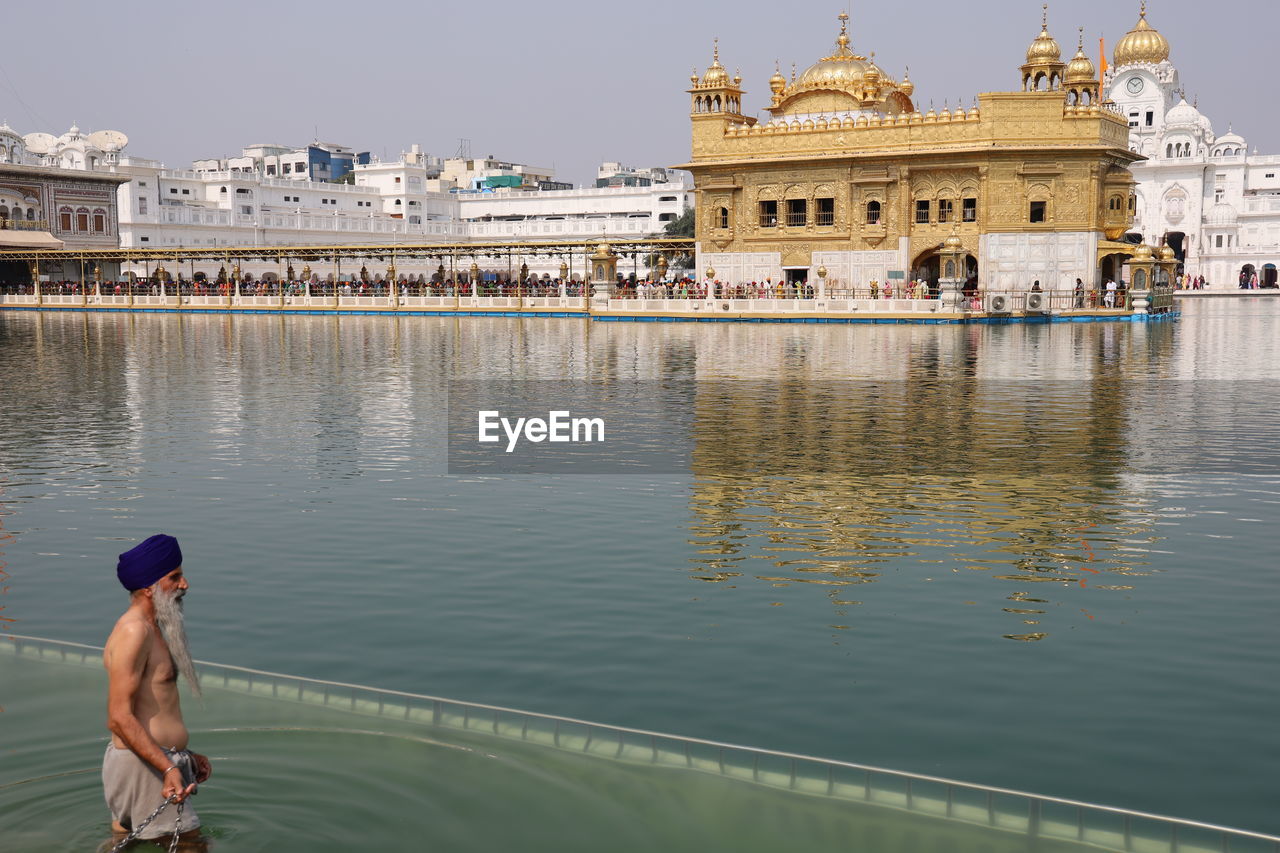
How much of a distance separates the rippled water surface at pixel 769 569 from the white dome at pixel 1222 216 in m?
81.8

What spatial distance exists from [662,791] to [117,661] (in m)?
2.68

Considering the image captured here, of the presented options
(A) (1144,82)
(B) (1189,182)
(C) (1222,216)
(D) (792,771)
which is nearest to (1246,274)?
(C) (1222,216)

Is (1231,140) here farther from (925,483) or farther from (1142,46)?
(925,483)

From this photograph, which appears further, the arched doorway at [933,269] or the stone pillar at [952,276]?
the arched doorway at [933,269]

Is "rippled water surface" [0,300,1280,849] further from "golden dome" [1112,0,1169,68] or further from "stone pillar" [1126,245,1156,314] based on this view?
"golden dome" [1112,0,1169,68]

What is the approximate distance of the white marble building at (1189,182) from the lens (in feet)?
314

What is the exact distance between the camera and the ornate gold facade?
5041 cm

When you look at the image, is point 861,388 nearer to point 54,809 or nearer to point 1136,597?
point 1136,597

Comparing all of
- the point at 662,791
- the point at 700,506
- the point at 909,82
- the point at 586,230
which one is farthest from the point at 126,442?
the point at 586,230

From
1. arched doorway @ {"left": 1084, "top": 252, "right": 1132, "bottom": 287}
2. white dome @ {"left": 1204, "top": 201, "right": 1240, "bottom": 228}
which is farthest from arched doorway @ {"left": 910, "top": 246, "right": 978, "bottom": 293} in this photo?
white dome @ {"left": 1204, "top": 201, "right": 1240, "bottom": 228}

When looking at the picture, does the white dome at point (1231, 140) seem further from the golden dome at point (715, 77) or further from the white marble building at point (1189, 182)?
the golden dome at point (715, 77)

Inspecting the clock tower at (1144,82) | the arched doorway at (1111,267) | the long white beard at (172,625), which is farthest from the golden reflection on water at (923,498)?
the clock tower at (1144,82)

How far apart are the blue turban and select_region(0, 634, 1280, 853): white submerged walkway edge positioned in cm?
232

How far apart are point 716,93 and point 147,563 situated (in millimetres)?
54359
